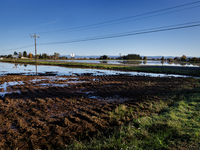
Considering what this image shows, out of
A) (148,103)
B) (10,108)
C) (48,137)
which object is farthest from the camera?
(148,103)

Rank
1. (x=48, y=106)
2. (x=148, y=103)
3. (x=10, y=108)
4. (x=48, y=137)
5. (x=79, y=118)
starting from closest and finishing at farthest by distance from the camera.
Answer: (x=48, y=137), (x=79, y=118), (x=10, y=108), (x=48, y=106), (x=148, y=103)

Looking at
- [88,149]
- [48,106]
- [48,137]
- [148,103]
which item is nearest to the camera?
[88,149]

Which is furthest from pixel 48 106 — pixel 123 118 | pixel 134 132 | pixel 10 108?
pixel 134 132

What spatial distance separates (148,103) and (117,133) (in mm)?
3518

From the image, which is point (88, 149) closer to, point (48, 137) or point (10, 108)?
point (48, 137)

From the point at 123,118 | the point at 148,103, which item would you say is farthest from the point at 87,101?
the point at 148,103

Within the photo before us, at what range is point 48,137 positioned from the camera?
393 centimetres

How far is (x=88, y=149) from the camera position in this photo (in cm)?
330

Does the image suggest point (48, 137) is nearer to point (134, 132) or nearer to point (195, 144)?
point (134, 132)

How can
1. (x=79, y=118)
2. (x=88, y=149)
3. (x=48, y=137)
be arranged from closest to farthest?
(x=88, y=149)
(x=48, y=137)
(x=79, y=118)

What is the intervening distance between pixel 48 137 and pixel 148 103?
5.15m

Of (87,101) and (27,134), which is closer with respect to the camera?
(27,134)

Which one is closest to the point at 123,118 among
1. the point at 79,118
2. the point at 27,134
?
the point at 79,118

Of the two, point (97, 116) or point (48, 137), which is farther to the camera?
point (97, 116)
